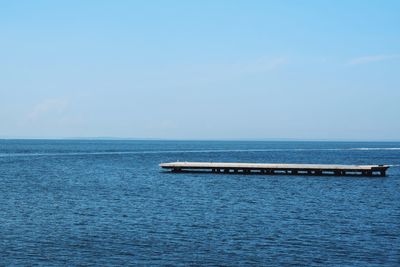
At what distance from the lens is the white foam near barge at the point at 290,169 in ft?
291

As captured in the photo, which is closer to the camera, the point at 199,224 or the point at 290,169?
the point at 199,224

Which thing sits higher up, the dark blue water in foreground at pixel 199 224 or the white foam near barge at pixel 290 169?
the white foam near barge at pixel 290 169

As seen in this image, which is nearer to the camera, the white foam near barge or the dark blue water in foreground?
the dark blue water in foreground

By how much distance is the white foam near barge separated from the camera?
291 feet

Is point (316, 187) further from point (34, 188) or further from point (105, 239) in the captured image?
point (105, 239)

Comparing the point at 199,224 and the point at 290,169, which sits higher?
the point at 290,169

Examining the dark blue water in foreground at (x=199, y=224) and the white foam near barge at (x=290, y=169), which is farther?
the white foam near barge at (x=290, y=169)

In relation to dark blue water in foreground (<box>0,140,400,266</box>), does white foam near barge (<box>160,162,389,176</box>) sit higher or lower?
higher

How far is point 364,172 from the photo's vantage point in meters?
89.2

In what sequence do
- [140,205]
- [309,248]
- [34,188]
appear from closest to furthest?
[309,248] < [140,205] < [34,188]

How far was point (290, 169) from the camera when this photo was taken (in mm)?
91062

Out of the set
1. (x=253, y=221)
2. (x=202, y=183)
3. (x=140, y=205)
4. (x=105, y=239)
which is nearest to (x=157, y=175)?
(x=202, y=183)

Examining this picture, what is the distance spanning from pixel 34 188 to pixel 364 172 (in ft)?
163

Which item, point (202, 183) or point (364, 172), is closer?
point (202, 183)
